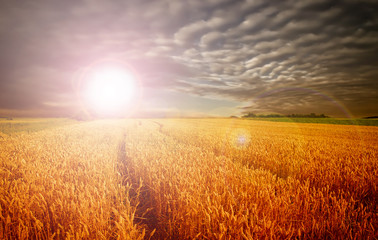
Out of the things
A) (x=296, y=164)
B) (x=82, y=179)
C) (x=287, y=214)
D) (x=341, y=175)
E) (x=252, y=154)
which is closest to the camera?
(x=287, y=214)

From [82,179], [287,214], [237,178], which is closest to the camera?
[287,214]

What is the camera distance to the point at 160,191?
3354 millimetres

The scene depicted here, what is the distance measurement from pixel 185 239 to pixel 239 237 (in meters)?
0.76

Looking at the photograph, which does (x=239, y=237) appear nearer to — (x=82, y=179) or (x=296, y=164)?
(x=82, y=179)

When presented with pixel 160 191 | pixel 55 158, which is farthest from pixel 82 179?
pixel 55 158

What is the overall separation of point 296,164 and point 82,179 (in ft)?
18.9

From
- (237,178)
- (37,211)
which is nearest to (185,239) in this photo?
(237,178)

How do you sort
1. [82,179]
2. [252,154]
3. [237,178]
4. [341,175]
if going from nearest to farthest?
1. [237,178]
2. [82,179]
3. [341,175]
4. [252,154]

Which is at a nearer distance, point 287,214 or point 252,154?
point 287,214

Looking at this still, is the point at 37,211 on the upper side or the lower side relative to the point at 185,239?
upper

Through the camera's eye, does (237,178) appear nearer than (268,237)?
No

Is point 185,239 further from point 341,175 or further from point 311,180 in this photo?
point 341,175

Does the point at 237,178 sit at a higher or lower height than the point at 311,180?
higher

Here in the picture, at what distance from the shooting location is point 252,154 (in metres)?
6.60
